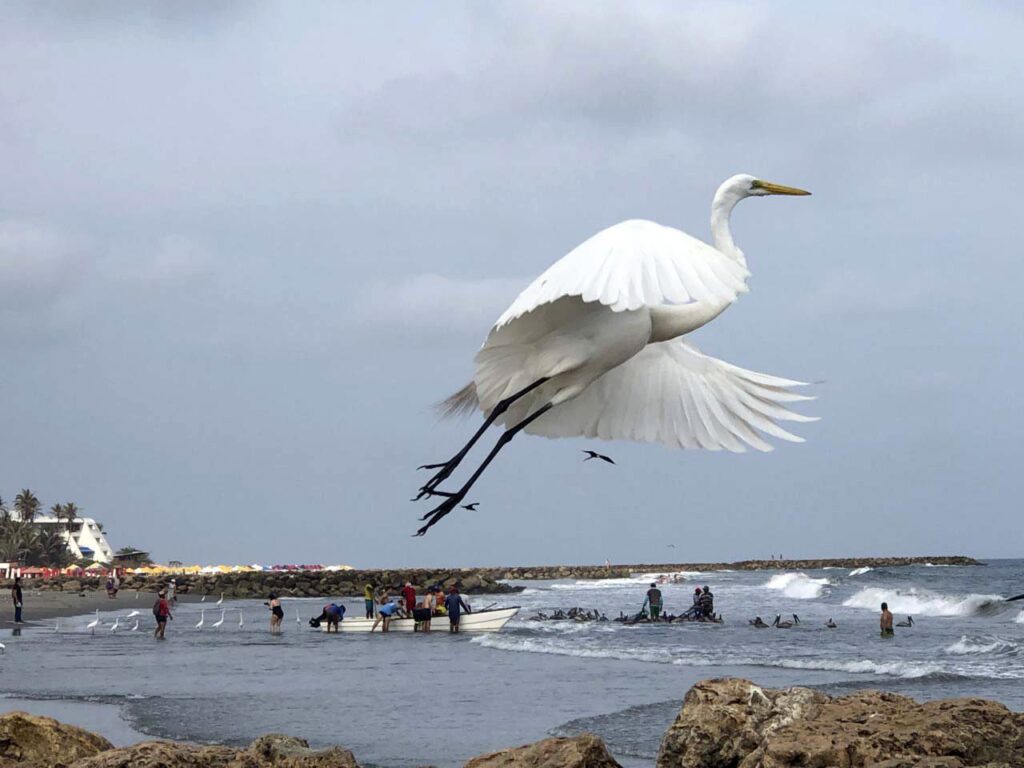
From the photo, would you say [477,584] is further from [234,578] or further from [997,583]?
[997,583]

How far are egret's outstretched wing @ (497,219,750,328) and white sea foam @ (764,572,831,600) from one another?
5153 cm

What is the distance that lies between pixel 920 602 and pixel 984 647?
23.9 m

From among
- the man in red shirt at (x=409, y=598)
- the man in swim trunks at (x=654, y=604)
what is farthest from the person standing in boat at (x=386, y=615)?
the man in swim trunks at (x=654, y=604)

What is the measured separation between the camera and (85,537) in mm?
90938

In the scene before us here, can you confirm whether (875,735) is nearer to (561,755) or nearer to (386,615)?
(561,755)

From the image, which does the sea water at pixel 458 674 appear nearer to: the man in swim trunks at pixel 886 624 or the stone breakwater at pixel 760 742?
the man in swim trunks at pixel 886 624

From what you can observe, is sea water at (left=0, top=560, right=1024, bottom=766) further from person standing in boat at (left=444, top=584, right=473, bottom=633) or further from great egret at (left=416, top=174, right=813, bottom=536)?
great egret at (left=416, top=174, right=813, bottom=536)

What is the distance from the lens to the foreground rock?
22.4 ft

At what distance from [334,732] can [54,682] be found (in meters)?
6.76

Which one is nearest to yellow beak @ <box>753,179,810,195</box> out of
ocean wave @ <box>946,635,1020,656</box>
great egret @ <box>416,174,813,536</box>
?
great egret @ <box>416,174,813,536</box>

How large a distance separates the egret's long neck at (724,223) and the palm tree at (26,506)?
8947cm

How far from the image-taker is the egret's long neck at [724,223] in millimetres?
6755

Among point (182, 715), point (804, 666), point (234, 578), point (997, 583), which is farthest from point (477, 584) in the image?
point (182, 715)

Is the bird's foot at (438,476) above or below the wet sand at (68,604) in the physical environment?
above
